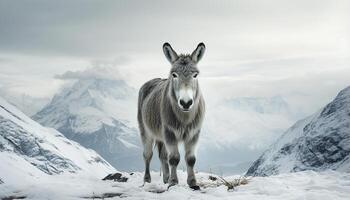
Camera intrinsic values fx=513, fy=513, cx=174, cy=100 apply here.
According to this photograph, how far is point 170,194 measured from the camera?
13031 mm

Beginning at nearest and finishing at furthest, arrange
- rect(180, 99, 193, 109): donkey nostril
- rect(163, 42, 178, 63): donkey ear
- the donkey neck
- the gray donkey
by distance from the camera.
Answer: rect(180, 99, 193, 109): donkey nostril, the gray donkey, rect(163, 42, 178, 63): donkey ear, the donkey neck

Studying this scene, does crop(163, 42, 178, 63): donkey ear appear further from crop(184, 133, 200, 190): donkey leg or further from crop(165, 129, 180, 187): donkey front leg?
crop(184, 133, 200, 190): donkey leg

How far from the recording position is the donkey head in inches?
530

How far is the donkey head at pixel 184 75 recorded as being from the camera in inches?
530

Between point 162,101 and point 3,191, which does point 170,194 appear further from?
point 3,191

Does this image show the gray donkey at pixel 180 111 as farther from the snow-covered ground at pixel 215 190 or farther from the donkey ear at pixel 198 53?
the snow-covered ground at pixel 215 190

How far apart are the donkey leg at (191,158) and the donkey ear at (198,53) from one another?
2.39 meters

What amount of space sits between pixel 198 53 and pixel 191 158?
3.13 metres

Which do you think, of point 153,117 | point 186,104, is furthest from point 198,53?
point 153,117

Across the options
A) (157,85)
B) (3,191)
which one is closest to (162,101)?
(157,85)

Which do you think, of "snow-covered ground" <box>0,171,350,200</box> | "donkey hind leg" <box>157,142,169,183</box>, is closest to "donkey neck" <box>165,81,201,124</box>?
"snow-covered ground" <box>0,171,350,200</box>

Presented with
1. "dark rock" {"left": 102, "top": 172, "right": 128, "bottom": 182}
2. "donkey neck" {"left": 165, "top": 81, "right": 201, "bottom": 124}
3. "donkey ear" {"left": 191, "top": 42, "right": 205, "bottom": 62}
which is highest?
"donkey ear" {"left": 191, "top": 42, "right": 205, "bottom": 62}

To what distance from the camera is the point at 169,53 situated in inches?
600

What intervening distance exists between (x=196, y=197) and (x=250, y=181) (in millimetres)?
3044
